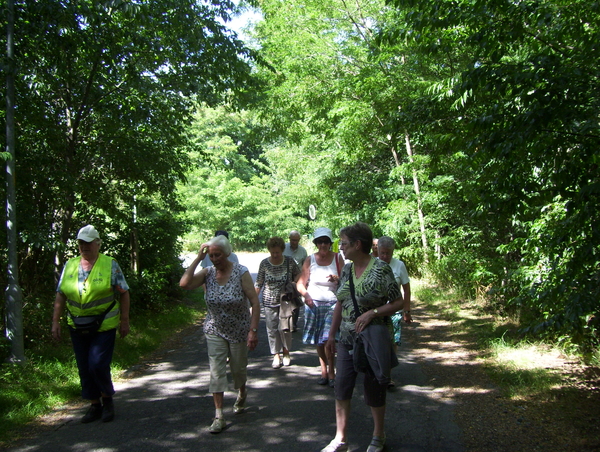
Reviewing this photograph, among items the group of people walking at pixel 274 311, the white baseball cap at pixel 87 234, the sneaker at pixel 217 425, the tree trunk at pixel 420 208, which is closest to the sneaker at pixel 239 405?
the group of people walking at pixel 274 311

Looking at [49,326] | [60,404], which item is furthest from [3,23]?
[60,404]

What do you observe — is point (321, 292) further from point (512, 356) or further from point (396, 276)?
point (512, 356)

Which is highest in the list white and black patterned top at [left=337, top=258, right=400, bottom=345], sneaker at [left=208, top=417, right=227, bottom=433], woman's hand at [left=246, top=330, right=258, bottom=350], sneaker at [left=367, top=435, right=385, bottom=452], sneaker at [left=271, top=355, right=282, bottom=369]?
white and black patterned top at [left=337, top=258, right=400, bottom=345]

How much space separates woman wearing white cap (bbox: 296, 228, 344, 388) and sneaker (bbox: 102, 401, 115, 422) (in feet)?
7.32

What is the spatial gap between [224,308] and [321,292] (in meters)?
1.62

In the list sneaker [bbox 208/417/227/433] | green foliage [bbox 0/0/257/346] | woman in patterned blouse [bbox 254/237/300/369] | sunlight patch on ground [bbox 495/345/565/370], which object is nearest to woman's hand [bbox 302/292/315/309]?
woman in patterned blouse [bbox 254/237/300/369]

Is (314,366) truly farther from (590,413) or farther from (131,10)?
(131,10)

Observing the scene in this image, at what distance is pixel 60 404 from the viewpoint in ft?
19.4

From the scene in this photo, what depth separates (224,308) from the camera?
204 inches

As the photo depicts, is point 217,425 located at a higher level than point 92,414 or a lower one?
lower

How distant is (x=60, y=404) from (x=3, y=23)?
460 centimetres

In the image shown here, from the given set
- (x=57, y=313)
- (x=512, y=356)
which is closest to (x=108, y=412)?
(x=57, y=313)

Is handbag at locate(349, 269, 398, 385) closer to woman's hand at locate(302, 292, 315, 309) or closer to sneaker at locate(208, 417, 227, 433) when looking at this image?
sneaker at locate(208, 417, 227, 433)

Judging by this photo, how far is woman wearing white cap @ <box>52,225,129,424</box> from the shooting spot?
17.2ft
